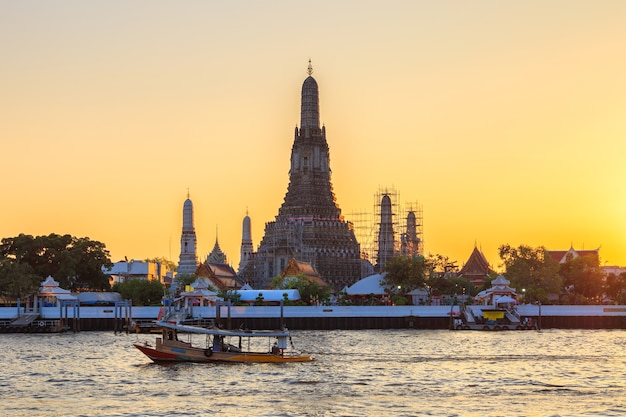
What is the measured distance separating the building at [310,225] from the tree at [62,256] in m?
37.2

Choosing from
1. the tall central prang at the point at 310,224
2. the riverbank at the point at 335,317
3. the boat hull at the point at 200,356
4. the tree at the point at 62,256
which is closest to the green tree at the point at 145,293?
the tree at the point at 62,256

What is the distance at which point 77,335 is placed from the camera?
360 feet

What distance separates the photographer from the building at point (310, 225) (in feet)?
569

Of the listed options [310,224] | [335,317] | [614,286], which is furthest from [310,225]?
[335,317]

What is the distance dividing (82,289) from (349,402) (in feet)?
322

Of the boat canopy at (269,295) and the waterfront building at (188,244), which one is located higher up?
the waterfront building at (188,244)

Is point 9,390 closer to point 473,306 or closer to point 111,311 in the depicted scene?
point 111,311

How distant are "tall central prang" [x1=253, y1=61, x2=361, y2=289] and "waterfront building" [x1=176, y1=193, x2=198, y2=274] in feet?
44.6

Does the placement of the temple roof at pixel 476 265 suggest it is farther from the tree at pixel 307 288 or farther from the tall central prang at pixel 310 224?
the tree at pixel 307 288

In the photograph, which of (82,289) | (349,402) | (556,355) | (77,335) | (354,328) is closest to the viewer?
(349,402)

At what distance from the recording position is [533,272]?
135500mm

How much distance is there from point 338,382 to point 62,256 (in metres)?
82.9

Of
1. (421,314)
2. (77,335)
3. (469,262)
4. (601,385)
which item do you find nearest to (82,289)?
(77,335)

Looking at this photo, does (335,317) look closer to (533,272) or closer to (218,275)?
(533,272)
